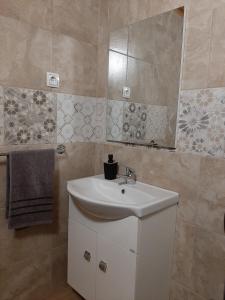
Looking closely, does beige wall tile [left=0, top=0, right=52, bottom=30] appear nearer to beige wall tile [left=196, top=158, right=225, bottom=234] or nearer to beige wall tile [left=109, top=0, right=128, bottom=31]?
beige wall tile [left=109, top=0, right=128, bottom=31]

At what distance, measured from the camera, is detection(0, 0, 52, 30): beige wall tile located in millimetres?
1241

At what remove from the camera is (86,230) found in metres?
1.39

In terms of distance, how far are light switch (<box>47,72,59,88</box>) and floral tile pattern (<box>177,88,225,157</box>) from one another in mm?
Result: 798

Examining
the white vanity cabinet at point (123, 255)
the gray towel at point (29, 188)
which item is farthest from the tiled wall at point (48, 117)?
the white vanity cabinet at point (123, 255)

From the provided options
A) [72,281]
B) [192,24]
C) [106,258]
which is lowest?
[72,281]

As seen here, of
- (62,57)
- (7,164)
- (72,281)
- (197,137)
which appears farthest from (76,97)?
(72,281)

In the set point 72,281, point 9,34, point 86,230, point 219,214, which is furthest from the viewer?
point 72,281

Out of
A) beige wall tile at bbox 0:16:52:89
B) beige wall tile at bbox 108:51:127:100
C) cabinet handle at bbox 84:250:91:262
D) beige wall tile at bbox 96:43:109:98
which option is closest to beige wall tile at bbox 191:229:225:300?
cabinet handle at bbox 84:250:91:262

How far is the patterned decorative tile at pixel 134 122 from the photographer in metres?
1.52

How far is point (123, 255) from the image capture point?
1179 mm

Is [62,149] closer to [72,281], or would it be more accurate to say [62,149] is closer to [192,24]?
[72,281]

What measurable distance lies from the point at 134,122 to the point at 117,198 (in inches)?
21.1

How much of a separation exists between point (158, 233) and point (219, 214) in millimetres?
330

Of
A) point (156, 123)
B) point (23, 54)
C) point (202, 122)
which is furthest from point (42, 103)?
point (202, 122)
